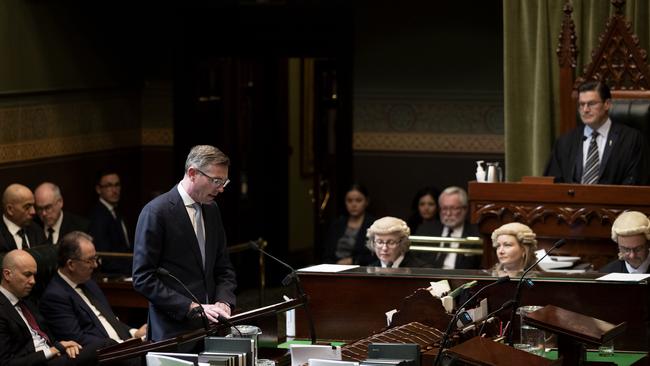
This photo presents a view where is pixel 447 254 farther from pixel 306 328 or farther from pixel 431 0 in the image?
pixel 431 0

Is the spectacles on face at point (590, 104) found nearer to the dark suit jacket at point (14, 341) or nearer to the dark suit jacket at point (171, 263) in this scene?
the dark suit jacket at point (171, 263)

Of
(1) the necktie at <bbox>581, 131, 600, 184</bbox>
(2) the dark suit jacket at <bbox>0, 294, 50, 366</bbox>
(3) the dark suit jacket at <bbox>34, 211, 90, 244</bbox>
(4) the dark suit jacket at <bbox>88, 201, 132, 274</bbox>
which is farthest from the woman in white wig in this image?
(4) the dark suit jacket at <bbox>88, 201, 132, 274</bbox>

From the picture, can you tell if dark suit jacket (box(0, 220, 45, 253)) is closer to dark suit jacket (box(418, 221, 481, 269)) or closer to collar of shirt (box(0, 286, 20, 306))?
collar of shirt (box(0, 286, 20, 306))

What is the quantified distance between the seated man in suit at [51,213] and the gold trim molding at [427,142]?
125 inches

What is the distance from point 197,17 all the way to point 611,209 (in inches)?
196

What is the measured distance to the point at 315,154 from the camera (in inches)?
461

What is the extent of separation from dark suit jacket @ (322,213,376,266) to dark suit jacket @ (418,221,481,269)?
73 cm

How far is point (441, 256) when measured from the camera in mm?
8625

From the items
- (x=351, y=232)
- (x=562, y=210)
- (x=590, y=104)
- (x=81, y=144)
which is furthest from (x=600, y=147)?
(x=81, y=144)

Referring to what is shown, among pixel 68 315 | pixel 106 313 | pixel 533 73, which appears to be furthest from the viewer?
pixel 533 73

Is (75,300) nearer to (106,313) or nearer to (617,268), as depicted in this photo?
(106,313)

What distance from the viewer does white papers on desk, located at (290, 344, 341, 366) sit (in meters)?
5.05

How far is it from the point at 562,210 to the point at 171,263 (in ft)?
9.03

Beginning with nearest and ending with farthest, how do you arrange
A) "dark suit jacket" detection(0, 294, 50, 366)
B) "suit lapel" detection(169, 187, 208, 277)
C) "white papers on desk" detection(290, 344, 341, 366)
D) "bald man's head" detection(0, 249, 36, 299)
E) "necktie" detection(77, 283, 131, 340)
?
"white papers on desk" detection(290, 344, 341, 366), "suit lapel" detection(169, 187, 208, 277), "dark suit jacket" detection(0, 294, 50, 366), "bald man's head" detection(0, 249, 36, 299), "necktie" detection(77, 283, 131, 340)
